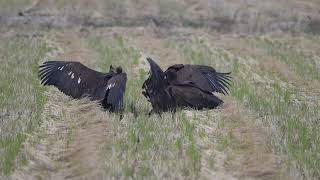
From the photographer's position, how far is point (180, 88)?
30.3ft

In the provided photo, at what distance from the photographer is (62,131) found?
822 cm

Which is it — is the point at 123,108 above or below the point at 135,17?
below

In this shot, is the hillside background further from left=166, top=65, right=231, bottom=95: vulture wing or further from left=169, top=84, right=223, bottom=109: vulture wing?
left=166, top=65, right=231, bottom=95: vulture wing

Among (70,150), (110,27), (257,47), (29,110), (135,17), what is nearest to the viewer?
(70,150)

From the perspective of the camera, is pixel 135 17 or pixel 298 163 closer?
pixel 298 163

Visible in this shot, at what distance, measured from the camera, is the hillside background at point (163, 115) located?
675 cm

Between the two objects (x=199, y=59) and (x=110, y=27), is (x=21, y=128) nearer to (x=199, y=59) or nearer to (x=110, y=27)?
(x=199, y=59)

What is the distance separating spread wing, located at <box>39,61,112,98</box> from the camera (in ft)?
30.6

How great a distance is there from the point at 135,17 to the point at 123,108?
45.1 ft

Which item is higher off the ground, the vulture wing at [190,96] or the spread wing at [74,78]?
the spread wing at [74,78]

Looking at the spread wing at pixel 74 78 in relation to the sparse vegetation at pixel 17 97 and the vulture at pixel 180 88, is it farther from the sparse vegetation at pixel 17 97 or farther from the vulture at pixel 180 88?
the vulture at pixel 180 88

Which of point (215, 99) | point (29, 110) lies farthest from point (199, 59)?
point (29, 110)

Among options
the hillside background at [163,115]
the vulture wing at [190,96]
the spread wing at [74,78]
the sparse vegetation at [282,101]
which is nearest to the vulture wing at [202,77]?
the vulture wing at [190,96]

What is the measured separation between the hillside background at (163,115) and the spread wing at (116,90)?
31 cm
